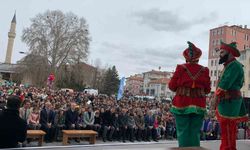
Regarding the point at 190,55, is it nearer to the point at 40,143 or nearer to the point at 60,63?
the point at 40,143

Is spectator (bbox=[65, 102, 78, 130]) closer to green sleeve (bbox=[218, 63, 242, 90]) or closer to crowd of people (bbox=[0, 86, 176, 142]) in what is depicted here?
crowd of people (bbox=[0, 86, 176, 142])

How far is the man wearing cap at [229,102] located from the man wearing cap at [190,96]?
30cm

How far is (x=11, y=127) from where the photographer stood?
15.9ft

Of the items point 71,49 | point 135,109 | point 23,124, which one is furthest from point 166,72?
point 23,124

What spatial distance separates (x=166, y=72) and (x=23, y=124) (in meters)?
163

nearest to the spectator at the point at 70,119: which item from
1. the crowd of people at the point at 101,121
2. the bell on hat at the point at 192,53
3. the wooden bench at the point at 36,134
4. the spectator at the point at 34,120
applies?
the crowd of people at the point at 101,121

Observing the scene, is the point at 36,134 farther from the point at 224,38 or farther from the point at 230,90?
the point at 224,38

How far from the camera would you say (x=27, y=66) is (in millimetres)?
53594

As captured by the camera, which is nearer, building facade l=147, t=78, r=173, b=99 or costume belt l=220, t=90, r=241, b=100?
costume belt l=220, t=90, r=241, b=100

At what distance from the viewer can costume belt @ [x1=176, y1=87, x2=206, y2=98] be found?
6066mm

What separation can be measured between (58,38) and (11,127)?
5426 centimetres

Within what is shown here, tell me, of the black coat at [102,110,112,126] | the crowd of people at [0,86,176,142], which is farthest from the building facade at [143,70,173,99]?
the black coat at [102,110,112,126]

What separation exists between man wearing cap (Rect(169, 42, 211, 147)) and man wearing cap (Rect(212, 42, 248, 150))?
0.30 metres

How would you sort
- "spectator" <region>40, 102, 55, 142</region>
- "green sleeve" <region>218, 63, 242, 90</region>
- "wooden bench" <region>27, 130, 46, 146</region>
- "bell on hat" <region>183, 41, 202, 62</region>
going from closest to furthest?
"green sleeve" <region>218, 63, 242, 90</region> → "bell on hat" <region>183, 41, 202, 62</region> → "wooden bench" <region>27, 130, 46, 146</region> → "spectator" <region>40, 102, 55, 142</region>
